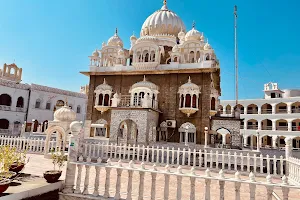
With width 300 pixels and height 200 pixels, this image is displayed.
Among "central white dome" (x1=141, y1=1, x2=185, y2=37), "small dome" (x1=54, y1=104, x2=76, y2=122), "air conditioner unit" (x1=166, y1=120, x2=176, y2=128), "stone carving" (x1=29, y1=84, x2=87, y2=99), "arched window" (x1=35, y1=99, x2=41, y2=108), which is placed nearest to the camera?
"small dome" (x1=54, y1=104, x2=76, y2=122)

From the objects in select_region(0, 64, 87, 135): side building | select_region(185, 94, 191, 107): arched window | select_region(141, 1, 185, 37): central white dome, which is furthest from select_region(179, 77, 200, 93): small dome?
select_region(0, 64, 87, 135): side building

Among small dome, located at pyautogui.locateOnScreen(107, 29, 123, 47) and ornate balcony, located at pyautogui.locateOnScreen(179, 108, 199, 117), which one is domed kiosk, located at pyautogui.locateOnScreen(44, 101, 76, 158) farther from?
small dome, located at pyautogui.locateOnScreen(107, 29, 123, 47)

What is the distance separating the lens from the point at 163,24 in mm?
22797

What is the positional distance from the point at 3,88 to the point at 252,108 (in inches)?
1556

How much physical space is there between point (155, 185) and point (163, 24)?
2011cm

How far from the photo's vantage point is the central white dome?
2281 cm

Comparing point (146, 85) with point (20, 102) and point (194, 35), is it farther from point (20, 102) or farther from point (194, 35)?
point (20, 102)

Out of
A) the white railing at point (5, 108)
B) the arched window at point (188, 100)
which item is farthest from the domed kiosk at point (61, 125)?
the white railing at point (5, 108)

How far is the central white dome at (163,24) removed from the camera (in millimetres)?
22812

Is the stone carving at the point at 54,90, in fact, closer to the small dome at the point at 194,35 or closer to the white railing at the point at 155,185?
the small dome at the point at 194,35

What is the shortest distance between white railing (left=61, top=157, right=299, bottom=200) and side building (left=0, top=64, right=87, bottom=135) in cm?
2086

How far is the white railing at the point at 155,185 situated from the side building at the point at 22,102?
20.9m

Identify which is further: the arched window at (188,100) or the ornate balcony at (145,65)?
the ornate balcony at (145,65)

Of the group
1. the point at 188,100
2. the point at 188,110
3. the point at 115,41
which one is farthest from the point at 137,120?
the point at 115,41
